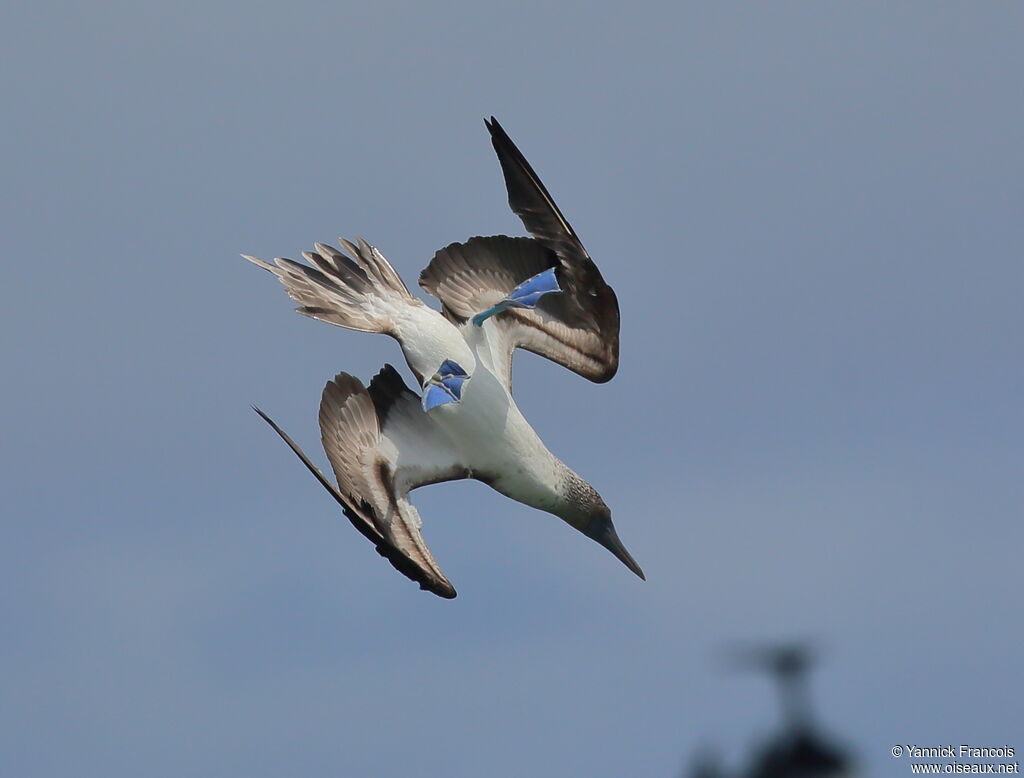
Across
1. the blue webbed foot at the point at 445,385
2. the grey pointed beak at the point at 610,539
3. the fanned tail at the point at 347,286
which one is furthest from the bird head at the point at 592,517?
the fanned tail at the point at 347,286

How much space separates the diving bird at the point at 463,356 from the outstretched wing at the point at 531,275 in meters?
0.01

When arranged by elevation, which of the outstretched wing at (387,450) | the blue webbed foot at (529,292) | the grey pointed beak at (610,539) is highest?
the blue webbed foot at (529,292)

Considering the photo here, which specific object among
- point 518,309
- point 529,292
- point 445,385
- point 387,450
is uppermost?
point 518,309

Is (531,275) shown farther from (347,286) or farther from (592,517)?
(592,517)

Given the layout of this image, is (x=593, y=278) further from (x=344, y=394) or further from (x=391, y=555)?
(x=391, y=555)

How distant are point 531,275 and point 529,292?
→ 151 centimetres

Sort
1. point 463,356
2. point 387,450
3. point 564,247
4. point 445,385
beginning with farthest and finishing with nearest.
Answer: point 564,247, point 387,450, point 463,356, point 445,385

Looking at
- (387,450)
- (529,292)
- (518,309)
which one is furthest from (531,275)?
(387,450)

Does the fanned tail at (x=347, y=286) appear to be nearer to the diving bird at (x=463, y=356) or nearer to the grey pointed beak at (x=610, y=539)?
the diving bird at (x=463, y=356)

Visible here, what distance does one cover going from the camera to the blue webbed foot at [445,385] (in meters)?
16.2

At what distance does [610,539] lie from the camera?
18.1 metres

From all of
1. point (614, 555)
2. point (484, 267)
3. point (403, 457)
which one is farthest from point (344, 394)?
point (614, 555)

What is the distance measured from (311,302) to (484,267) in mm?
1898

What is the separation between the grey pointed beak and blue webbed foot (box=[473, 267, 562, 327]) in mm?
2709
